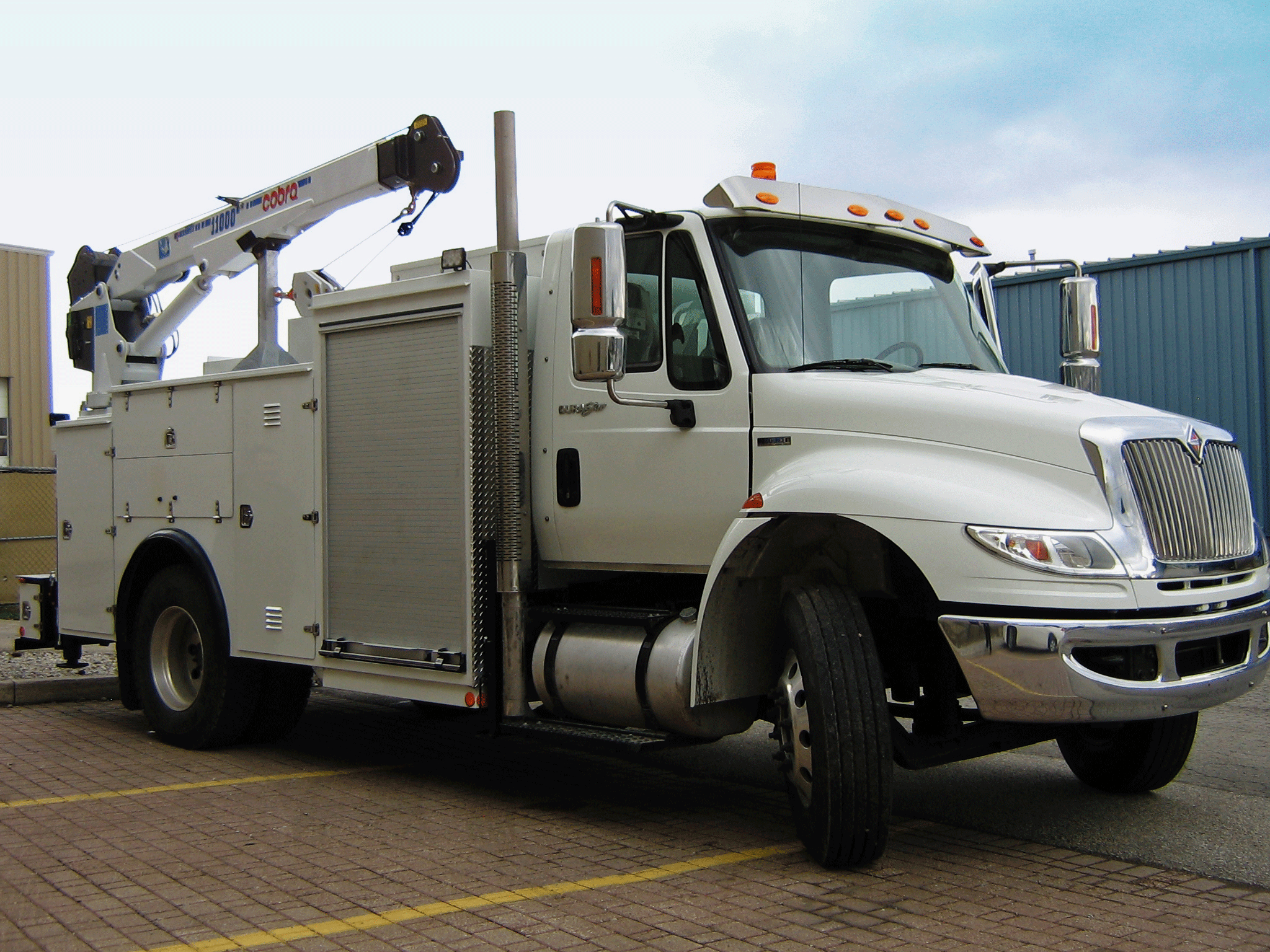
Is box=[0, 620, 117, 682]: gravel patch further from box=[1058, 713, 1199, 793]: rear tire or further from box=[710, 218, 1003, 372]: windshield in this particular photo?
box=[1058, 713, 1199, 793]: rear tire

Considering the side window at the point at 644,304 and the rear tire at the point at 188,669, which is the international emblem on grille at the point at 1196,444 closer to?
the side window at the point at 644,304

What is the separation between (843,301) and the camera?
20.1ft

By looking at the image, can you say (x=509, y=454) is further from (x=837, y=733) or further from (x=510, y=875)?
(x=837, y=733)

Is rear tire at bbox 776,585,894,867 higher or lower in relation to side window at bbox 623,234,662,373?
lower

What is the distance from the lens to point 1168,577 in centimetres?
489

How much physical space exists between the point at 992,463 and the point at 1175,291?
425 inches

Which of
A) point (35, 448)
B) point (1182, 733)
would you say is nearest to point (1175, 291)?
point (1182, 733)

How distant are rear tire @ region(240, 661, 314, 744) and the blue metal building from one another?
9776mm

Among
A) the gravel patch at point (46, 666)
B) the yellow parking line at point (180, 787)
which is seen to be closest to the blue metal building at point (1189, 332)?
the yellow parking line at point (180, 787)

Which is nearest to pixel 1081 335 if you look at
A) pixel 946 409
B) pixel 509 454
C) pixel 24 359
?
pixel 946 409

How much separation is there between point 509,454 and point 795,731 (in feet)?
6.65

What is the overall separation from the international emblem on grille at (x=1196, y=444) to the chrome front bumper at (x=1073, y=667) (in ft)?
2.34

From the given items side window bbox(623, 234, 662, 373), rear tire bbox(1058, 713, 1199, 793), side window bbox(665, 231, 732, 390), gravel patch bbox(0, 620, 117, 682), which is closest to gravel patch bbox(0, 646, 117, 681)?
gravel patch bbox(0, 620, 117, 682)

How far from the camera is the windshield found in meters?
5.91
